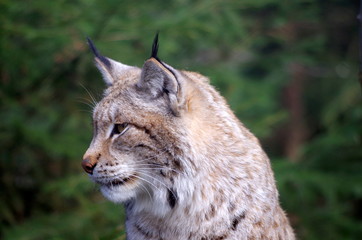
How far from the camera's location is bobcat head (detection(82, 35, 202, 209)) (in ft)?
10.9

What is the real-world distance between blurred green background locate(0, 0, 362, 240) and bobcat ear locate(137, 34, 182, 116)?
5.78ft

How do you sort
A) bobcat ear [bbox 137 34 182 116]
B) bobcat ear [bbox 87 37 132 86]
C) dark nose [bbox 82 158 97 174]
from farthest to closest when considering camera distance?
1. bobcat ear [bbox 87 37 132 86]
2. dark nose [bbox 82 158 97 174]
3. bobcat ear [bbox 137 34 182 116]

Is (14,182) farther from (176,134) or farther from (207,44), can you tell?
(176,134)

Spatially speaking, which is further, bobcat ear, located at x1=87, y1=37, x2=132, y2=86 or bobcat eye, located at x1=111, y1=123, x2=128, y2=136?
bobcat ear, located at x1=87, y1=37, x2=132, y2=86

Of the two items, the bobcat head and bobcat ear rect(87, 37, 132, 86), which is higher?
bobcat ear rect(87, 37, 132, 86)

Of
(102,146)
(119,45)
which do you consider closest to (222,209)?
(102,146)

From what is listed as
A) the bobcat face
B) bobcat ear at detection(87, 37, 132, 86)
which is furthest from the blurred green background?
the bobcat face

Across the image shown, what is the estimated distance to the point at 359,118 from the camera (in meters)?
6.82

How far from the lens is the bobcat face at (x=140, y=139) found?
3318mm

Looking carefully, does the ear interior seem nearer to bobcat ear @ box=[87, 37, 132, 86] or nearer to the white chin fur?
bobcat ear @ box=[87, 37, 132, 86]

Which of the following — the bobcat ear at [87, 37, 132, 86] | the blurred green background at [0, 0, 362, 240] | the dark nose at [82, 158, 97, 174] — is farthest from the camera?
the blurred green background at [0, 0, 362, 240]

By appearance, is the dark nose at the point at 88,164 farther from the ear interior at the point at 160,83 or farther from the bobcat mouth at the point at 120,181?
the ear interior at the point at 160,83

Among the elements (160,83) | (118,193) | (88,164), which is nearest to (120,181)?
(118,193)

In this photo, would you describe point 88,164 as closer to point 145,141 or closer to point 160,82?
point 145,141
